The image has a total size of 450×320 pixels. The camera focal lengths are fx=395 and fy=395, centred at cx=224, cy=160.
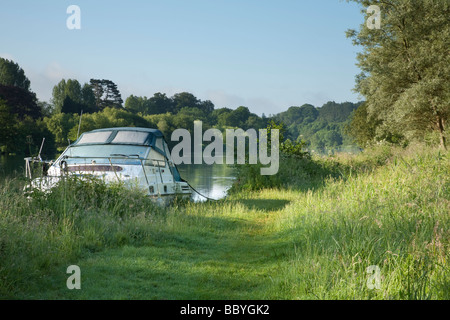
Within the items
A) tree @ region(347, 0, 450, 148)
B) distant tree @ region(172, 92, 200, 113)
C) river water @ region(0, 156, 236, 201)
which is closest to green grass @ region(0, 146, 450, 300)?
river water @ region(0, 156, 236, 201)

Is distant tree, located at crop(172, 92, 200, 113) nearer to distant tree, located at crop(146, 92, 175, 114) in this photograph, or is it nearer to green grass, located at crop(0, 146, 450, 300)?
distant tree, located at crop(146, 92, 175, 114)

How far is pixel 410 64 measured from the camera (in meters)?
21.7

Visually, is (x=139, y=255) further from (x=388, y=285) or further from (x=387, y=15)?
(x=387, y=15)

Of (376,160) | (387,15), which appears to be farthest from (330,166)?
(387,15)

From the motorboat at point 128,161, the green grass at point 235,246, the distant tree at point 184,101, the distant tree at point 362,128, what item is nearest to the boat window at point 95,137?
the motorboat at point 128,161

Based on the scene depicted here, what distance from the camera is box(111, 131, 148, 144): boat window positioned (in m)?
12.6

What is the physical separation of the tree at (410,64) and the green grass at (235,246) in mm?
12514

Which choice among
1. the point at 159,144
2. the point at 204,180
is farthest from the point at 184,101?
the point at 159,144

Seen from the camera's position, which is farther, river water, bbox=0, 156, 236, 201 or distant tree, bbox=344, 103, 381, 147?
distant tree, bbox=344, 103, 381, 147

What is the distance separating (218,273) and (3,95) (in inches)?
2200

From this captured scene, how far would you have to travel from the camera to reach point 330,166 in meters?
22.2

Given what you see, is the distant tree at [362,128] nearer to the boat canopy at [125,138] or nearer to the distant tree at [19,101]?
the boat canopy at [125,138]

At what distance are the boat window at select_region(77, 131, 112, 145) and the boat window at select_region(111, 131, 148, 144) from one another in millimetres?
373

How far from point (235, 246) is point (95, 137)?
292 inches
